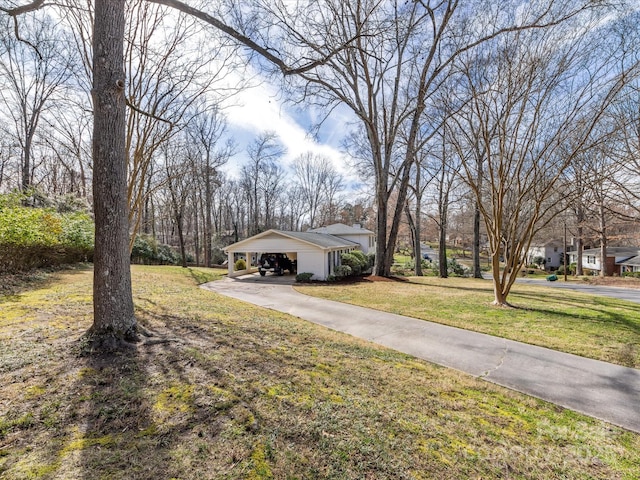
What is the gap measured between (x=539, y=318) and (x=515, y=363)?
3538mm

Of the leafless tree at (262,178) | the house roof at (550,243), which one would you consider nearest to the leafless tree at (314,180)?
the leafless tree at (262,178)

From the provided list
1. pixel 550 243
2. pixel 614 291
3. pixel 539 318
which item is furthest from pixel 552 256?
pixel 539 318

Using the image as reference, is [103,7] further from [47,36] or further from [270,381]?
[47,36]

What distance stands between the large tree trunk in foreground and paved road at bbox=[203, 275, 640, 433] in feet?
13.9

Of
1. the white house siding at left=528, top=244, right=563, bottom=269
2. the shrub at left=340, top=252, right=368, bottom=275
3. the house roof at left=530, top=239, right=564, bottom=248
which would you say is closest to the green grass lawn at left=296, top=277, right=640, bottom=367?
the shrub at left=340, top=252, right=368, bottom=275

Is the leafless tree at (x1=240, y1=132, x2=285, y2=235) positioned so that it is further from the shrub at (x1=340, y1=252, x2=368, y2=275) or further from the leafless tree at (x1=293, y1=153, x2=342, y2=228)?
the shrub at (x1=340, y1=252, x2=368, y2=275)

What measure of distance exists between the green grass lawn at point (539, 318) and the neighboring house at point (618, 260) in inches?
1098

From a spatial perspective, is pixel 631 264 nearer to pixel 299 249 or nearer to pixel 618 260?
pixel 618 260

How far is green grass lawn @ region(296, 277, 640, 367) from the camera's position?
5.27m

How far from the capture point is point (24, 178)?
57.4 ft

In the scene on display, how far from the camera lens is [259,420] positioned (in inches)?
90.6

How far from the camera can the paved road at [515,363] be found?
11.4ft

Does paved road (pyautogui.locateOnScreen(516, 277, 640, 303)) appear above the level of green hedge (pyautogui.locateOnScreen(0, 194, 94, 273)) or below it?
below

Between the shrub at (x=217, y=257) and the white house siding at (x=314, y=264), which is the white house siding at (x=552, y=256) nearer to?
the white house siding at (x=314, y=264)
